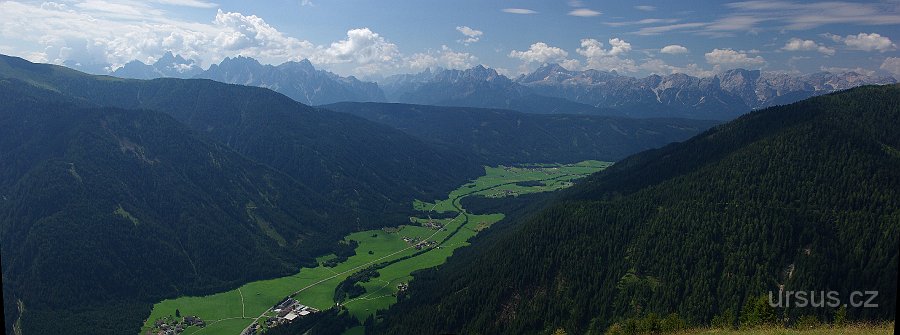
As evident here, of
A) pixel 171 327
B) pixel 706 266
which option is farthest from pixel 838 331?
pixel 171 327

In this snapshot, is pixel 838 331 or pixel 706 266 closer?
pixel 838 331

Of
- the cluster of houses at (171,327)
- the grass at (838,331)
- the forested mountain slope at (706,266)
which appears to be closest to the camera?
the grass at (838,331)

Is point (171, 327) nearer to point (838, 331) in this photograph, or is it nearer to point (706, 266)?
point (706, 266)

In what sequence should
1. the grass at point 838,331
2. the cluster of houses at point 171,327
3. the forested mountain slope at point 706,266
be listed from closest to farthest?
1. the grass at point 838,331
2. the forested mountain slope at point 706,266
3. the cluster of houses at point 171,327

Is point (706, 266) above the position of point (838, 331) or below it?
below

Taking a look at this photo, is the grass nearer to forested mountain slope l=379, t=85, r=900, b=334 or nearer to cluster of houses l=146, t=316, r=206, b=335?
forested mountain slope l=379, t=85, r=900, b=334

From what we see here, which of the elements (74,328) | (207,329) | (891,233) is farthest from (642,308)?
(74,328)

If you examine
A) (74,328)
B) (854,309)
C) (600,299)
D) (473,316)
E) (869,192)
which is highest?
(869,192)

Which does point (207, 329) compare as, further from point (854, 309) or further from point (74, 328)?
point (854, 309)

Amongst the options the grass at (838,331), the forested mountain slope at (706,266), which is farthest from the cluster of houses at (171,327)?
the grass at (838,331)

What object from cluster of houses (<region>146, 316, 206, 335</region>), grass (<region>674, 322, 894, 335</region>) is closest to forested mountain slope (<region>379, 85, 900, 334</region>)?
cluster of houses (<region>146, 316, 206, 335</region>)

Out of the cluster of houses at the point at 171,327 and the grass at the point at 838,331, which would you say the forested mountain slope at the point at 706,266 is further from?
the grass at the point at 838,331
